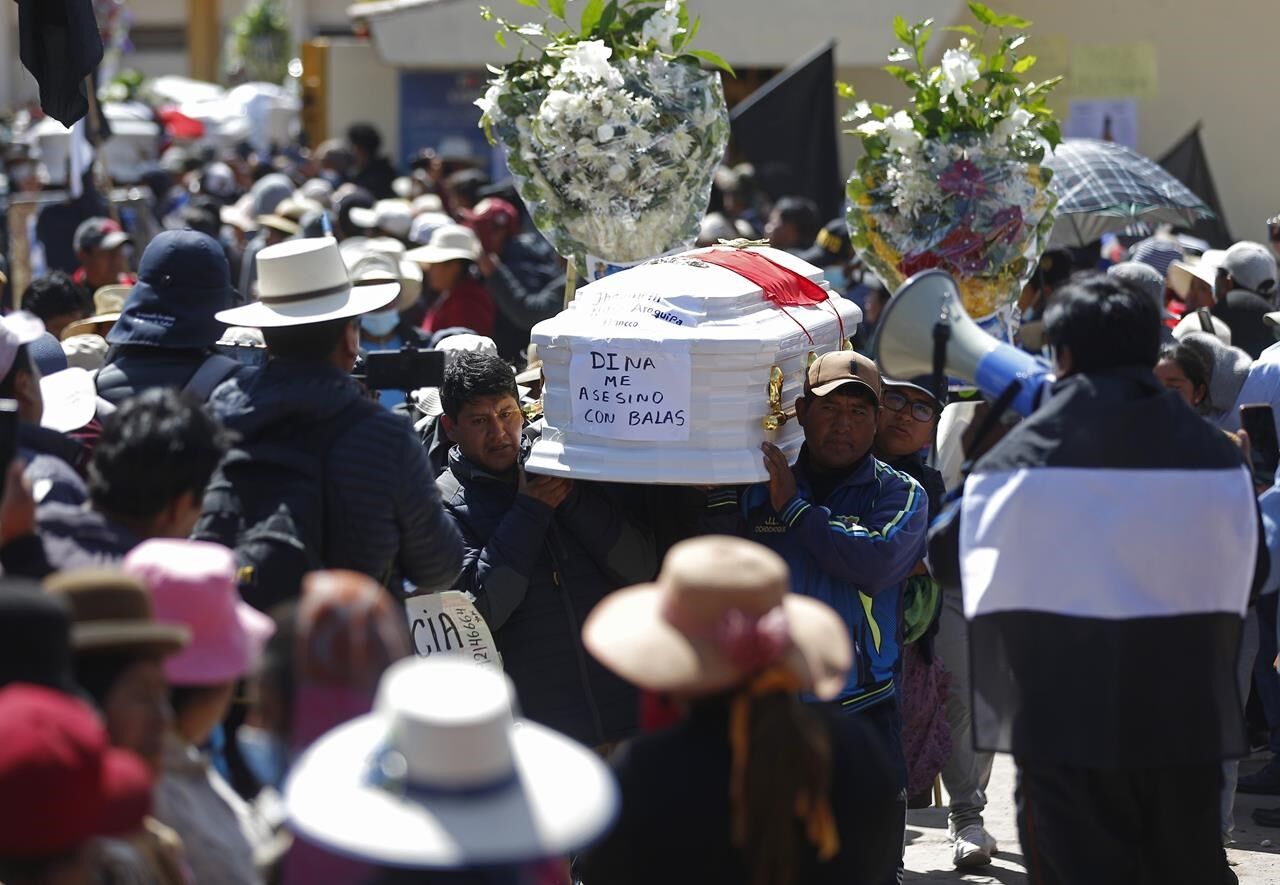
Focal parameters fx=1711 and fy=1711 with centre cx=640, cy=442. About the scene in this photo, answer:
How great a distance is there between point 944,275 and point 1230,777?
8.10ft

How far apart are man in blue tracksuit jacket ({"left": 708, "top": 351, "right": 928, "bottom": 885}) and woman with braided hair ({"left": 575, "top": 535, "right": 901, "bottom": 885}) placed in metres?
1.71

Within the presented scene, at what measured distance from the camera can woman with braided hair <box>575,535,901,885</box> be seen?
2713mm

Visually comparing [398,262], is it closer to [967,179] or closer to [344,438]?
[967,179]

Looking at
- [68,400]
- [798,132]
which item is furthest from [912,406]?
[798,132]

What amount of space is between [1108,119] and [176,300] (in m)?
12.0

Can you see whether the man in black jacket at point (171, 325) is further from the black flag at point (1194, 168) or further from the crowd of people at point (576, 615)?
the black flag at point (1194, 168)

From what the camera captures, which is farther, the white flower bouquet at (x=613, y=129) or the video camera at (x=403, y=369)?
the white flower bouquet at (x=613, y=129)

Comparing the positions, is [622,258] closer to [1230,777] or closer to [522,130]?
[522,130]

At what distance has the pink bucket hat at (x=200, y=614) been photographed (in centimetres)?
280

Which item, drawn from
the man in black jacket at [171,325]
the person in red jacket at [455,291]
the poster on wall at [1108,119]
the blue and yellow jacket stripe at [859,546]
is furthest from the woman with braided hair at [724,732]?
the poster on wall at [1108,119]

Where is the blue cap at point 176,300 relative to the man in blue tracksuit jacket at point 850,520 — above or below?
above

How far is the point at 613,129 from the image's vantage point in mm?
5504

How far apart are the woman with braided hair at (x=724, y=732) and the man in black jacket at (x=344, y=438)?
114 centimetres

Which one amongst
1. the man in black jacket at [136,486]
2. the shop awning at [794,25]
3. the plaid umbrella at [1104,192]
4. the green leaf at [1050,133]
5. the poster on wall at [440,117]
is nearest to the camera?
the man in black jacket at [136,486]
